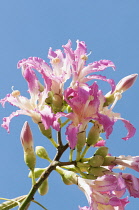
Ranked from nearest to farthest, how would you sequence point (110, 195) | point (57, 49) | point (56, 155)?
point (110, 195), point (56, 155), point (57, 49)

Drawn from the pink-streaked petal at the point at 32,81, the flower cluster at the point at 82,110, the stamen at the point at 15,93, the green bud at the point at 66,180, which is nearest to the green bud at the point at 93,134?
the flower cluster at the point at 82,110

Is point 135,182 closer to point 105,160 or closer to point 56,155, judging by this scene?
point 105,160

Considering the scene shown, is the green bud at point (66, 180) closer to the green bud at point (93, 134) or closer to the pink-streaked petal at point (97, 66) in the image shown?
the green bud at point (93, 134)

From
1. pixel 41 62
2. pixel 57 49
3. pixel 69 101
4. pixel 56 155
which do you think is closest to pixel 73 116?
pixel 69 101

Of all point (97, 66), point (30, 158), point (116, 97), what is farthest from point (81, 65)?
point (30, 158)

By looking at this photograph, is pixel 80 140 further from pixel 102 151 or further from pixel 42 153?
pixel 42 153

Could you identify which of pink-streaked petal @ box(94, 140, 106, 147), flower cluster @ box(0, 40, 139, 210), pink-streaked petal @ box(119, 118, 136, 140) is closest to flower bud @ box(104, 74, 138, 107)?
flower cluster @ box(0, 40, 139, 210)
